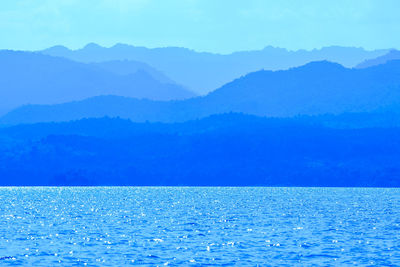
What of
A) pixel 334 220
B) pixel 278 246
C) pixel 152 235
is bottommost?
pixel 278 246

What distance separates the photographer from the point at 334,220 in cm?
15438

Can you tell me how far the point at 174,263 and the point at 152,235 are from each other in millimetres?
32275

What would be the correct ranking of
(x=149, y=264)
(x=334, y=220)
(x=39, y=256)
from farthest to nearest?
(x=334, y=220) < (x=39, y=256) < (x=149, y=264)

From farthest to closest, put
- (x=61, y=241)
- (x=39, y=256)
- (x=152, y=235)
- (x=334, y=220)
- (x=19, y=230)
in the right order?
(x=334, y=220) → (x=19, y=230) → (x=152, y=235) → (x=61, y=241) → (x=39, y=256)

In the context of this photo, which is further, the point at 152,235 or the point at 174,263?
the point at 152,235

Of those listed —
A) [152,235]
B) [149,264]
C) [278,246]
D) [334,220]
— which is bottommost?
[149,264]

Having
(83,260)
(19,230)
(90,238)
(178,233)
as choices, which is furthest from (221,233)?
(83,260)

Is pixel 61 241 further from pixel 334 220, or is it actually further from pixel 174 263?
pixel 334 220

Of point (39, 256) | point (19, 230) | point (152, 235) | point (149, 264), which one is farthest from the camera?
point (19, 230)

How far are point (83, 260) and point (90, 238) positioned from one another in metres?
24.0

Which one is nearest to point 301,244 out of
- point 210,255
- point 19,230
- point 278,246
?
point 278,246

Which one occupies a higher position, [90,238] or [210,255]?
[90,238]

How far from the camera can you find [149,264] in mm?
87188

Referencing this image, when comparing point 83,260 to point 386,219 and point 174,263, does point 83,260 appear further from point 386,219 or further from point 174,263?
point 386,219
